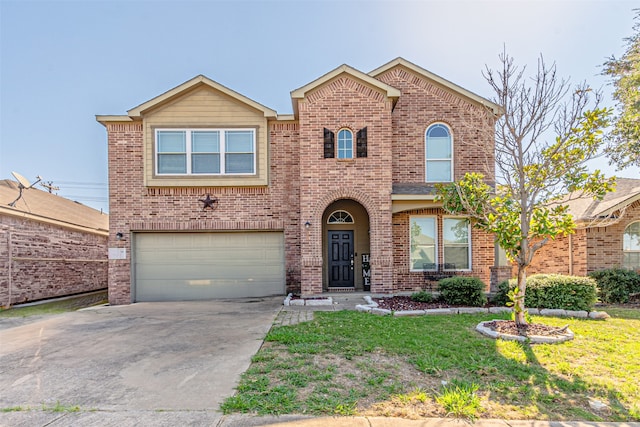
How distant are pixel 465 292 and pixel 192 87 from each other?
1026cm

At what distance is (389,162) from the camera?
35.7 feet

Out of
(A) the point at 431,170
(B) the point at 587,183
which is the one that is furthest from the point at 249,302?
(B) the point at 587,183

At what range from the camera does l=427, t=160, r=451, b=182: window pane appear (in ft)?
38.5

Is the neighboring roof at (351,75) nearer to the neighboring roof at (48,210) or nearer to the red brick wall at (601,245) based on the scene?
the red brick wall at (601,245)

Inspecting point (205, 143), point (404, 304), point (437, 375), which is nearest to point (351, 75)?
point (205, 143)

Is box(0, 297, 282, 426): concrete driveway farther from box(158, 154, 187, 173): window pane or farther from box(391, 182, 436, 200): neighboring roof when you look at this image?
box(391, 182, 436, 200): neighboring roof

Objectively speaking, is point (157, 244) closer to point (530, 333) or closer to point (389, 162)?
point (389, 162)

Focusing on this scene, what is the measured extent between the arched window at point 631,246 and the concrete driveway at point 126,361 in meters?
11.7

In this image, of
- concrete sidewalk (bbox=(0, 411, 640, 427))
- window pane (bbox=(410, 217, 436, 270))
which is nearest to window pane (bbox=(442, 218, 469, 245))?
window pane (bbox=(410, 217, 436, 270))

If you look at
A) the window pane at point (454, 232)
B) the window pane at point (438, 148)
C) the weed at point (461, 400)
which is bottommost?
the weed at point (461, 400)

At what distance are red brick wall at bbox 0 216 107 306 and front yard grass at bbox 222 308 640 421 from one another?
9.91 meters

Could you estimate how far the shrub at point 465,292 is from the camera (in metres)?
8.95

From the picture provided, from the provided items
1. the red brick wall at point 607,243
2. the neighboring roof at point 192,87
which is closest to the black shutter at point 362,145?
the neighboring roof at point 192,87

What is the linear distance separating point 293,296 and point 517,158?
23.9ft
